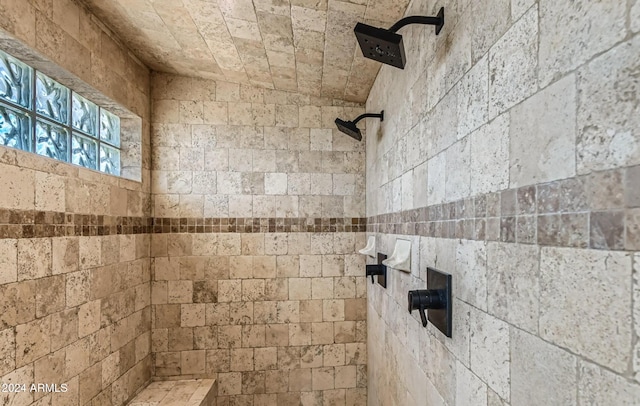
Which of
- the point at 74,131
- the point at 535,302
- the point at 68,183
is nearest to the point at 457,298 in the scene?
the point at 535,302

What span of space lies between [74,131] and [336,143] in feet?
7.16

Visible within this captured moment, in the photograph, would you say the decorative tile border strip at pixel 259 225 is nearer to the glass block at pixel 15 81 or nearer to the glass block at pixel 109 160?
the glass block at pixel 109 160

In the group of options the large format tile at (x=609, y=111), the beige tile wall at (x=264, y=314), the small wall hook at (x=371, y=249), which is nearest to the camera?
the large format tile at (x=609, y=111)

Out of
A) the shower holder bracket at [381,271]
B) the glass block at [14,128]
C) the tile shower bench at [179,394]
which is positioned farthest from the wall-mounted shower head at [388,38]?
the tile shower bench at [179,394]

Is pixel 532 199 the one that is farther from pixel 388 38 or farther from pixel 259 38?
pixel 259 38

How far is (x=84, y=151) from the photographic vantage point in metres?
2.35

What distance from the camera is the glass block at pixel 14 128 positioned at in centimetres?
170

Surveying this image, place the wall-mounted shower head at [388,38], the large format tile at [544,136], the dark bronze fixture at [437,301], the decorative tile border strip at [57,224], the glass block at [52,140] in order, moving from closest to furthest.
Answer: the large format tile at [544,136] → the dark bronze fixture at [437,301] → the wall-mounted shower head at [388,38] → the decorative tile border strip at [57,224] → the glass block at [52,140]

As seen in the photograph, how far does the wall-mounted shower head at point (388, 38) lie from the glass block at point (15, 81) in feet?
6.54

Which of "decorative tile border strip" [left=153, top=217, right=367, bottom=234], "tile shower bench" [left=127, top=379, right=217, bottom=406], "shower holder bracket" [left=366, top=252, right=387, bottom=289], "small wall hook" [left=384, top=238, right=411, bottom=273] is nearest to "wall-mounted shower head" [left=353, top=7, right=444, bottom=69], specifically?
"small wall hook" [left=384, top=238, right=411, bottom=273]

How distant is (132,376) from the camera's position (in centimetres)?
264

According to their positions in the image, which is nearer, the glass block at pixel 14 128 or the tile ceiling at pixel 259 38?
the glass block at pixel 14 128

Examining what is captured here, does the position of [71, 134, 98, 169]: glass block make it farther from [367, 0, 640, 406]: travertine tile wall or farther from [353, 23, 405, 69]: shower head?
[367, 0, 640, 406]: travertine tile wall

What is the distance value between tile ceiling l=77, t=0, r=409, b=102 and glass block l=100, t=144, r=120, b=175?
90 cm
